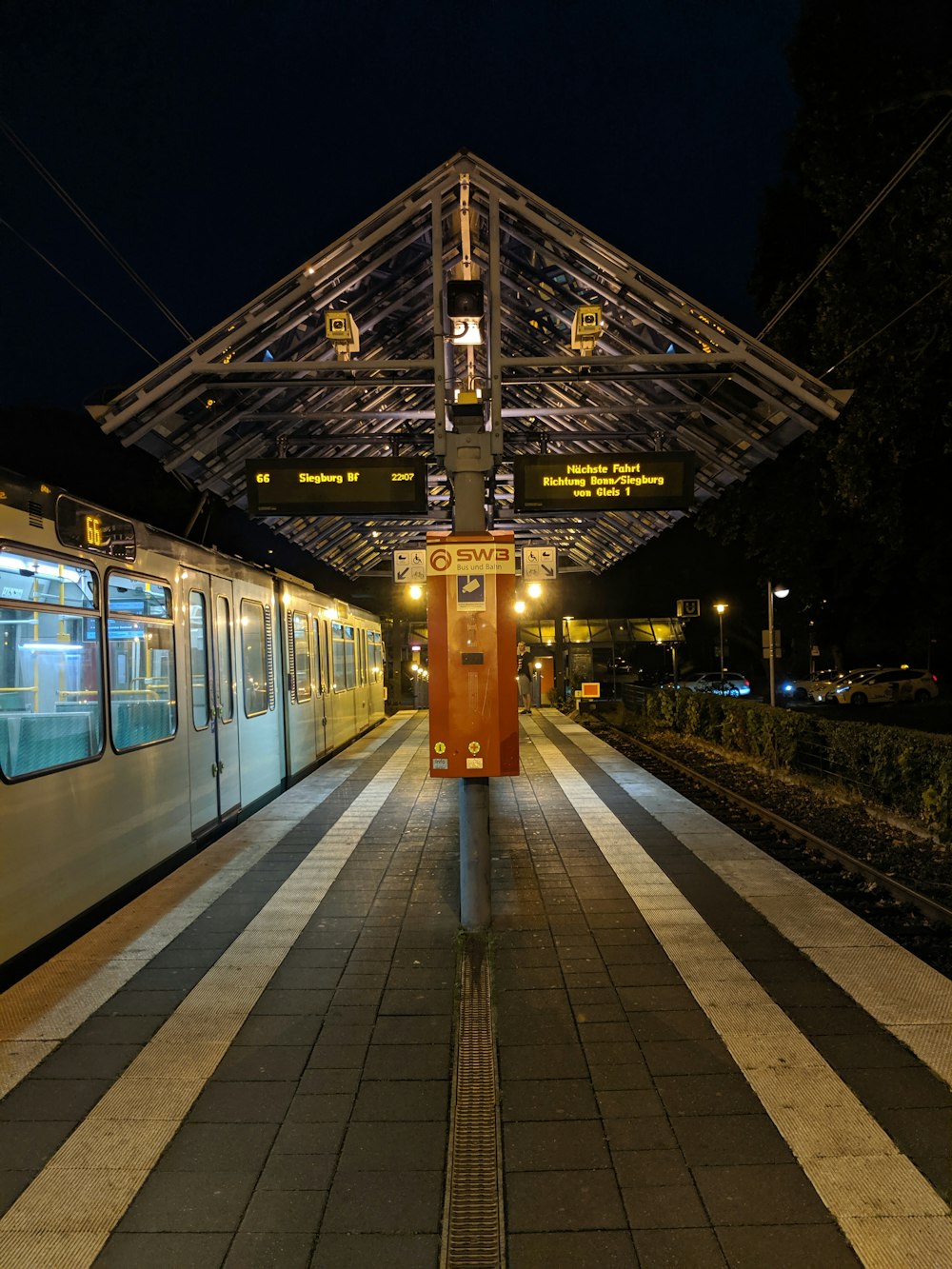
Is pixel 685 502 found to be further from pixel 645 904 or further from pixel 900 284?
pixel 900 284

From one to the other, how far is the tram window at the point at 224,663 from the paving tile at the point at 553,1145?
20.9ft

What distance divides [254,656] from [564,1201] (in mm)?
8534

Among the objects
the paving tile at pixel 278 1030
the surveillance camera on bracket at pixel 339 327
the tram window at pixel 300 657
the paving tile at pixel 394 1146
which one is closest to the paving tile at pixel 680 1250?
the paving tile at pixel 394 1146

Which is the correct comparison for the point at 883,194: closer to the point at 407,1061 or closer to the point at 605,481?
the point at 605,481

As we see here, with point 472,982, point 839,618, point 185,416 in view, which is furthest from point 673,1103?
point 839,618

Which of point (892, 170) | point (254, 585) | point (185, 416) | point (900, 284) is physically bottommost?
point (254, 585)

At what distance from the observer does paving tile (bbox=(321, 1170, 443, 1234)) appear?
3033mm

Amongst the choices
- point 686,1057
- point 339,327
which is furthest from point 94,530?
point 686,1057

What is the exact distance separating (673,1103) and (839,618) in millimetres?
36080

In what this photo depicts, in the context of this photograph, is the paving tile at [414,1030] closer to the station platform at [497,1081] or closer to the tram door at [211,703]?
the station platform at [497,1081]

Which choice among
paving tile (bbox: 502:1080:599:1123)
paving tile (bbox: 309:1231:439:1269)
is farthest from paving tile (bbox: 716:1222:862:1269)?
paving tile (bbox: 309:1231:439:1269)

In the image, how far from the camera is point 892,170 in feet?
45.0

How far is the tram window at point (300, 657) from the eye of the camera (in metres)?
13.0

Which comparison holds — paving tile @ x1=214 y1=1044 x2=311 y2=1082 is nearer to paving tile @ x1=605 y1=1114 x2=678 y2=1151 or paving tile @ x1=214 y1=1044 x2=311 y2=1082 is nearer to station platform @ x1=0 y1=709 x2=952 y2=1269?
station platform @ x1=0 y1=709 x2=952 y2=1269
